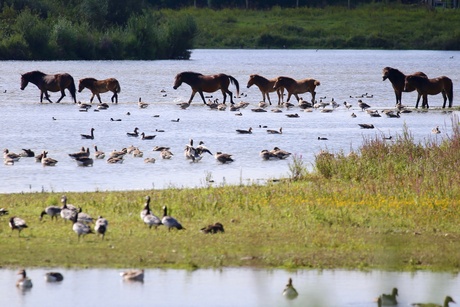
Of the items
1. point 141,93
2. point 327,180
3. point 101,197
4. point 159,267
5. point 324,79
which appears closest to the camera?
point 159,267

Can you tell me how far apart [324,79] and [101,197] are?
39.5 metres

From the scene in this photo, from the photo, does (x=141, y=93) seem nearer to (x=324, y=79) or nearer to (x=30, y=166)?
(x=324, y=79)

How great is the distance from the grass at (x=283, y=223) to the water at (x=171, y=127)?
1.98 meters

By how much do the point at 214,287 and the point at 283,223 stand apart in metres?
2.95

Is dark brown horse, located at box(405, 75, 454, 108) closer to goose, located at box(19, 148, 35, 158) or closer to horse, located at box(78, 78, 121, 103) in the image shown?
horse, located at box(78, 78, 121, 103)

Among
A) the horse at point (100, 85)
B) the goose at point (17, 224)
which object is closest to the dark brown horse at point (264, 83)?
the horse at point (100, 85)

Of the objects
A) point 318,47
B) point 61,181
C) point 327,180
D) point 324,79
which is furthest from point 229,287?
point 318,47

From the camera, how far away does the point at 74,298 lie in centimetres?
1008

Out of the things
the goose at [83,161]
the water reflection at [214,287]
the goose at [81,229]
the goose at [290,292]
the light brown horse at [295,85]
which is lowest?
the light brown horse at [295,85]

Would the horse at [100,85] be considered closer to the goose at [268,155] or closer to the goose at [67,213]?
the goose at [268,155]

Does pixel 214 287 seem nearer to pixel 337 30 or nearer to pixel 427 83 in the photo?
pixel 427 83

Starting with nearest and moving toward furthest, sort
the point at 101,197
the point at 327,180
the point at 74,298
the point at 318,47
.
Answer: the point at 74,298 < the point at 101,197 < the point at 327,180 < the point at 318,47

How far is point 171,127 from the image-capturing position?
29.3 meters

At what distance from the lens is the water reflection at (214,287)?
32.8 feet
